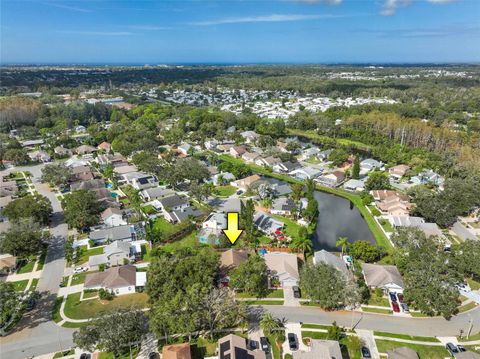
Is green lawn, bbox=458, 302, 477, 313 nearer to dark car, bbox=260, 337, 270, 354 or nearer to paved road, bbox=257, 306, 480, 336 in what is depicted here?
paved road, bbox=257, 306, 480, 336

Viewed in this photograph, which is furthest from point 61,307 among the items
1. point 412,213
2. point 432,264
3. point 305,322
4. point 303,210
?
point 412,213

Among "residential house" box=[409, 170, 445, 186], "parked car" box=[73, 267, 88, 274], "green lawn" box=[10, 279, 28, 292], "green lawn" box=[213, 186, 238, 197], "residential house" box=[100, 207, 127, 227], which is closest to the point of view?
"green lawn" box=[10, 279, 28, 292]

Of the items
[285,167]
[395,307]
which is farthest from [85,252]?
[285,167]

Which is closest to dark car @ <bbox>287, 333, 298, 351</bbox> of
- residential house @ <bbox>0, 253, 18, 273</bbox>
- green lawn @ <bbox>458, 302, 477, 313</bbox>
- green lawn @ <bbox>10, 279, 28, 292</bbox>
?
green lawn @ <bbox>458, 302, 477, 313</bbox>

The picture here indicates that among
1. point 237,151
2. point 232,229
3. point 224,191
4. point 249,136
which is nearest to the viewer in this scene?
point 232,229

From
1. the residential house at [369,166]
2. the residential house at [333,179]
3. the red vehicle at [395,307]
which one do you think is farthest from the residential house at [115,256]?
the residential house at [369,166]

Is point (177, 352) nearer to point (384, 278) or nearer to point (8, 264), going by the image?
point (384, 278)
